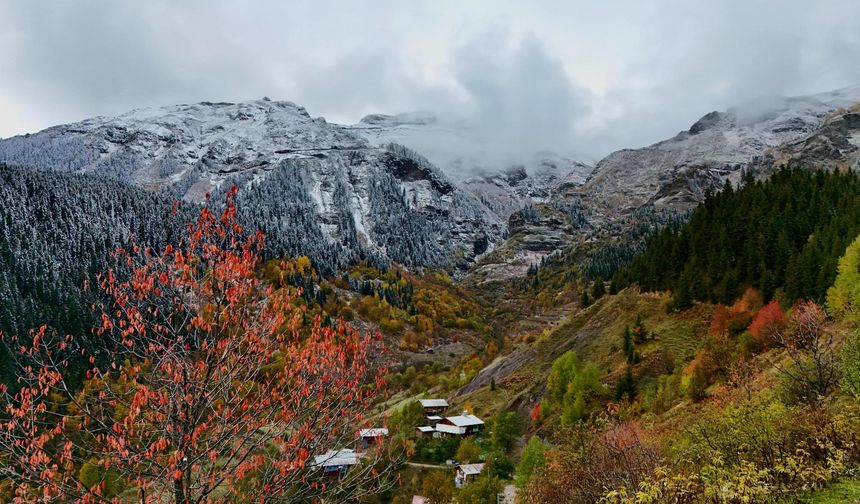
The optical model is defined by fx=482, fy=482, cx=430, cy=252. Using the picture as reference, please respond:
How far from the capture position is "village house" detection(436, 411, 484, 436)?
75125 millimetres

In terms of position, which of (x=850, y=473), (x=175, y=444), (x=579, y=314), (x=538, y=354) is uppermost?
(x=175, y=444)

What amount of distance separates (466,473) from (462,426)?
12.0 m

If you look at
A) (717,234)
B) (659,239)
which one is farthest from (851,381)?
(659,239)

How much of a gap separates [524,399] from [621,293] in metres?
27.4

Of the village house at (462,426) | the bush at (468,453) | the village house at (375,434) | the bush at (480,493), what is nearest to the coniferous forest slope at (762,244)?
the village house at (462,426)

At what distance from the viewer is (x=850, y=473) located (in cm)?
1825

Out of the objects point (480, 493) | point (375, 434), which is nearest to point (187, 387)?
point (375, 434)

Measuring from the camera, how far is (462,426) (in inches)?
2953

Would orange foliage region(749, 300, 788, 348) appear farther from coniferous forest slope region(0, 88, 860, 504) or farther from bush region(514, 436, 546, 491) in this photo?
bush region(514, 436, 546, 491)

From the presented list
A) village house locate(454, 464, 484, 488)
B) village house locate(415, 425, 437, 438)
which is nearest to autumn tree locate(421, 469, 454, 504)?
village house locate(454, 464, 484, 488)

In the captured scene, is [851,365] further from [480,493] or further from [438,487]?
[438,487]

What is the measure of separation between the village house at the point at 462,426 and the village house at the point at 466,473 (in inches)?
371

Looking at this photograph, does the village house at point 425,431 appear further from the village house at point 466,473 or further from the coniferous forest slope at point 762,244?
the coniferous forest slope at point 762,244

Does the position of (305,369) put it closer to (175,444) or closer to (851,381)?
(175,444)
